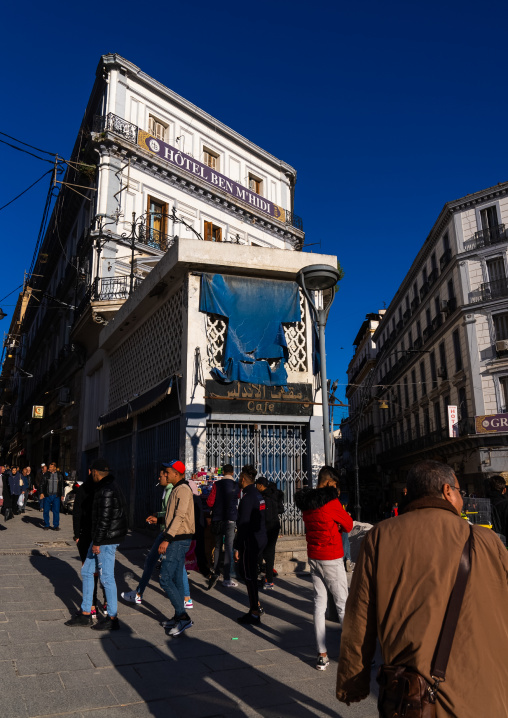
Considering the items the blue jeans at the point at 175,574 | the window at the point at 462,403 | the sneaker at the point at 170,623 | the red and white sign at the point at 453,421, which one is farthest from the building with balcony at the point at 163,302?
the red and white sign at the point at 453,421

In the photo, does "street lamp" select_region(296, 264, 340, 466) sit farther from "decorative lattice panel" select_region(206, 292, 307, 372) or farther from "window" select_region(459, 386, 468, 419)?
"window" select_region(459, 386, 468, 419)

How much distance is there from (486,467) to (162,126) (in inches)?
924

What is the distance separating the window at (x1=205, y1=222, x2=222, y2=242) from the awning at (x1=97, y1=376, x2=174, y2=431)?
12.1 meters

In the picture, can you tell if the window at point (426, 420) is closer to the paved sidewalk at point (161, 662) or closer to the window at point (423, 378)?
the window at point (423, 378)

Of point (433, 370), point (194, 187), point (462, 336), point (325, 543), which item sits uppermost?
point (194, 187)

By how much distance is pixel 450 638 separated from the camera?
196 cm

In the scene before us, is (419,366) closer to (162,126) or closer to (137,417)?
(162,126)

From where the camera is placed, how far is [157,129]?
84.0 ft

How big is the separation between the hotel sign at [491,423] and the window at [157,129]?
21197 mm

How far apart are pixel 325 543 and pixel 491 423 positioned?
26055 millimetres

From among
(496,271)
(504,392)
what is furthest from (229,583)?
(496,271)

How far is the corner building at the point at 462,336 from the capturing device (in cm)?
2888

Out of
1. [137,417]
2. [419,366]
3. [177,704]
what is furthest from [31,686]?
[419,366]

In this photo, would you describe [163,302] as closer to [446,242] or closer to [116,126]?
[116,126]
